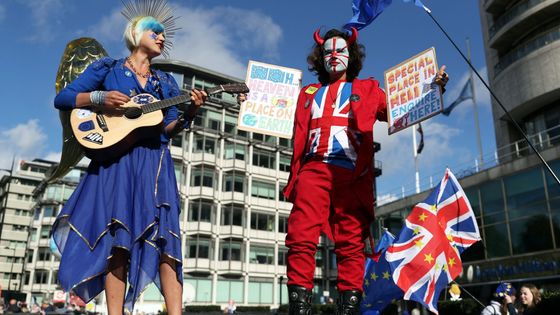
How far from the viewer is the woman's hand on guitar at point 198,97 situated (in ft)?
11.5

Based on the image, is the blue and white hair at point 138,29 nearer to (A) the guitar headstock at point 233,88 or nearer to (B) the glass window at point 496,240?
(A) the guitar headstock at point 233,88

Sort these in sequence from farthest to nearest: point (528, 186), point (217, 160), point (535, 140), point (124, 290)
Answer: point (217, 160) → point (535, 140) → point (528, 186) → point (124, 290)

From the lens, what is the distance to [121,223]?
3.04 m

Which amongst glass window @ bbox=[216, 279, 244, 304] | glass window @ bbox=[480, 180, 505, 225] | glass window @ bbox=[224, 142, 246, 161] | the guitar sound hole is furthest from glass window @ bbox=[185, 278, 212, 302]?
the guitar sound hole

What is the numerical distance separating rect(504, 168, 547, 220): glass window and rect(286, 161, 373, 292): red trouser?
2227cm

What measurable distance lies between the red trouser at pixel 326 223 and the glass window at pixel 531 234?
22.0 metres

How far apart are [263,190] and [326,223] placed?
1911 inches

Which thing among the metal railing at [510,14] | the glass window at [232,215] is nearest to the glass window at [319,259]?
the glass window at [232,215]

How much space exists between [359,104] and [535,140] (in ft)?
89.0

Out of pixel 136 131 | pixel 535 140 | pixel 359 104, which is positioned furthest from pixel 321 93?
pixel 535 140

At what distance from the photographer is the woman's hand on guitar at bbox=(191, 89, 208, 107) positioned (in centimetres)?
351

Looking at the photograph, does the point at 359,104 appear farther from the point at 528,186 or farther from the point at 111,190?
the point at 528,186

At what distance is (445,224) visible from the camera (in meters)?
10.2

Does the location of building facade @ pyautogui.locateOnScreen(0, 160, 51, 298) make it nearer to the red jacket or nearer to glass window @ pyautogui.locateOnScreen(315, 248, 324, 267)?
glass window @ pyautogui.locateOnScreen(315, 248, 324, 267)
